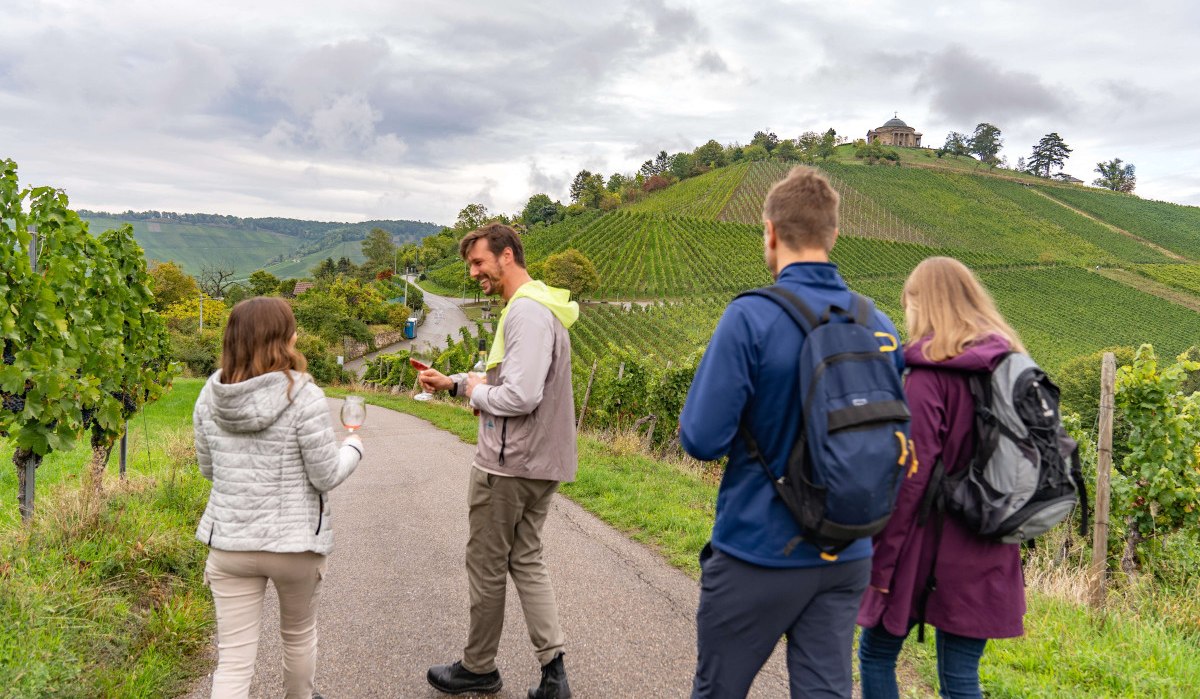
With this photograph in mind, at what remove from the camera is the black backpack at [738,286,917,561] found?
5.74ft

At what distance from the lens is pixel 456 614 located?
159 inches

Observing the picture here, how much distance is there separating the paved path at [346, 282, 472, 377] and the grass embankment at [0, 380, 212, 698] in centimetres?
4119

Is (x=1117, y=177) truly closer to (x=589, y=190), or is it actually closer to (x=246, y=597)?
(x=589, y=190)

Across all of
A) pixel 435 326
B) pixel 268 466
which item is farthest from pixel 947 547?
pixel 435 326

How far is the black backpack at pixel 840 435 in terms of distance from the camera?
175cm

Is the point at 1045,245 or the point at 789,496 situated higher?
the point at 1045,245

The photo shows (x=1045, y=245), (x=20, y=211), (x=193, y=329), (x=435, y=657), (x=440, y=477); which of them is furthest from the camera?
(x=1045, y=245)

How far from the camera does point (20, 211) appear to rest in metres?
4.55

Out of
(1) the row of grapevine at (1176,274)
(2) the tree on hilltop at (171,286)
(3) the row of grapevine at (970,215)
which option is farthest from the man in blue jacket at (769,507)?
(1) the row of grapevine at (1176,274)

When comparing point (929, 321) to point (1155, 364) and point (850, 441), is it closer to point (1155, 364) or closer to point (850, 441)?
point (850, 441)

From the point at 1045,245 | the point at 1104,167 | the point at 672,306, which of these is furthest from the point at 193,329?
the point at 1104,167

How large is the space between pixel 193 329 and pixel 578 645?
52688 millimetres

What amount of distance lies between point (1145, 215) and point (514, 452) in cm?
13700

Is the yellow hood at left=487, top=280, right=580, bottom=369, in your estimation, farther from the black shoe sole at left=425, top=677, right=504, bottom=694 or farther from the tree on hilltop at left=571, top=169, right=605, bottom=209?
the tree on hilltop at left=571, top=169, right=605, bottom=209
